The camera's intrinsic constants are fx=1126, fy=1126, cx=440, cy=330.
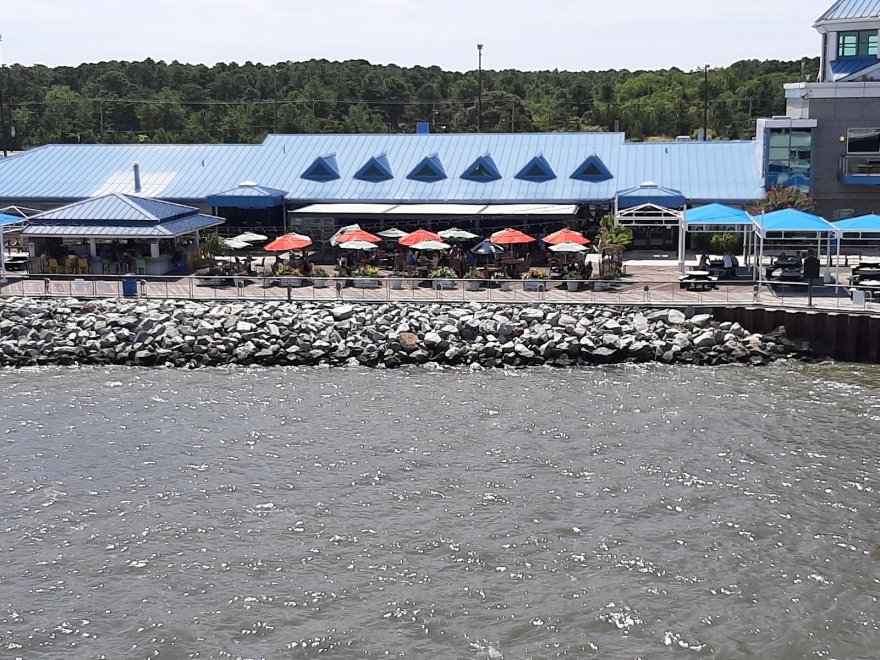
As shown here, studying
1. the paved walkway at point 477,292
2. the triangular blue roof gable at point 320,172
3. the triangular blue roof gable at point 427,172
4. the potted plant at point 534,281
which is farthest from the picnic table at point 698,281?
the triangular blue roof gable at point 320,172

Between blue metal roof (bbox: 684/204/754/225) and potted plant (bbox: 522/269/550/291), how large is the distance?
16.7 ft

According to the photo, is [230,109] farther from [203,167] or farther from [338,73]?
[203,167]

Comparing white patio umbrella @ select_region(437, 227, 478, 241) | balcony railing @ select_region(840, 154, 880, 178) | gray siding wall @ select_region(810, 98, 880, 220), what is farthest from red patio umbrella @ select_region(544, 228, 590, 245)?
balcony railing @ select_region(840, 154, 880, 178)

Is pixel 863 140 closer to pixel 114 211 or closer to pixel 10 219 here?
pixel 114 211

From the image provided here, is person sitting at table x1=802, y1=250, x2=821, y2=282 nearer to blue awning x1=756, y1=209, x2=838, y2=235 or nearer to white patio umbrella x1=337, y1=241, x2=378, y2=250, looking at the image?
blue awning x1=756, y1=209, x2=838, y2=235

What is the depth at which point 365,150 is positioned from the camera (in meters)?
50.0

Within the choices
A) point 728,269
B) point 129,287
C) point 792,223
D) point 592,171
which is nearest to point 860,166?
point 592,171

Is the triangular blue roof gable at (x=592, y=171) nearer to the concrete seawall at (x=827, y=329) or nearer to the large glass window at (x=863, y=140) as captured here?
the large glass window at (x=863, y=140)

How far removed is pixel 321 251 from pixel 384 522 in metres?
24.8

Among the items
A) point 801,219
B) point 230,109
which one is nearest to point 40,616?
point 801,219

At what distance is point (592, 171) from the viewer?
45.9 m

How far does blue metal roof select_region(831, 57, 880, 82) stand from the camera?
1811 inches

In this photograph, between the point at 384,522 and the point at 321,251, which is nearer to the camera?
the point at 384,522

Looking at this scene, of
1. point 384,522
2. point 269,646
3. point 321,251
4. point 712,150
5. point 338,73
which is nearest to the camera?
point 269,646
